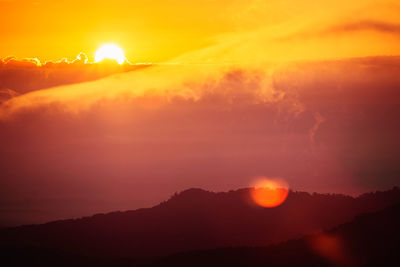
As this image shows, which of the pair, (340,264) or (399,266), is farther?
(340,264)

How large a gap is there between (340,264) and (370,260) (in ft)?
28.9

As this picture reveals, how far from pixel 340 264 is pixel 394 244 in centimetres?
1385

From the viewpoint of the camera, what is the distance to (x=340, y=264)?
7859 inches

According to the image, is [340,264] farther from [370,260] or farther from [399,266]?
[399,266]

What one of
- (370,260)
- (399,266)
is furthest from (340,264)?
(399,266)

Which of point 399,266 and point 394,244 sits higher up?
point 394,244

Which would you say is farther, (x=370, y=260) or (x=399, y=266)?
(x=370, y=260)

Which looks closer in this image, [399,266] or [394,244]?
[399,266]

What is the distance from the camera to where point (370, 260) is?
635 feet

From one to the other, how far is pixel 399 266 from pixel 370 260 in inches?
560

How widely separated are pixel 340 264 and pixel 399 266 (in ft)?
72.9

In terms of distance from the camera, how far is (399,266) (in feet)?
590
